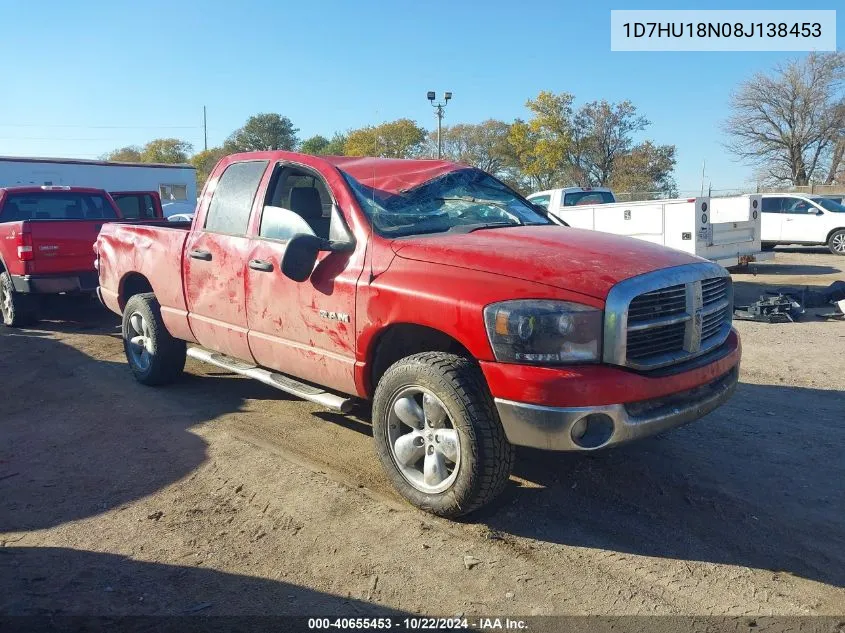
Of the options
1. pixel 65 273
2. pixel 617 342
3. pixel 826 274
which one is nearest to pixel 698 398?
pixel 617 342

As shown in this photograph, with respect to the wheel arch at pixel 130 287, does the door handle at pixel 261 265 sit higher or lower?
higher

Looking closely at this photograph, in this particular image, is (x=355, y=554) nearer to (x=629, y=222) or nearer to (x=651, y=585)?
(x=651, y=585)

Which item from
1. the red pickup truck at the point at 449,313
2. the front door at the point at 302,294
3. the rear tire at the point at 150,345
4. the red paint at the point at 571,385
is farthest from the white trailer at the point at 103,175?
the red paint at the point at 571,385

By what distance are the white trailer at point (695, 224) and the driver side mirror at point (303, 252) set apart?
862cm

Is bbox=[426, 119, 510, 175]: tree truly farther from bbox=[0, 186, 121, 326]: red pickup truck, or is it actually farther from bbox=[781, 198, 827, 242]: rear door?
bbox=[0, 186, 121, 326]: red pickup truck

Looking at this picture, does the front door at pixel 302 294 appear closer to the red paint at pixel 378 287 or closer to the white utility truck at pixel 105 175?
the red paint at pixel 378 287

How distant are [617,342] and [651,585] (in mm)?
1101

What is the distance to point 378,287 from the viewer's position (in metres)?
3.94

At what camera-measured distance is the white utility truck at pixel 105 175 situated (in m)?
18.7

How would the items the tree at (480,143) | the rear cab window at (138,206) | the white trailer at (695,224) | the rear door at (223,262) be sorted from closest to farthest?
the rear door at (223,262), the white trailer at (695,224), the rear cab window at (138,206), the tree at (480,143)

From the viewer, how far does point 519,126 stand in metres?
49.3

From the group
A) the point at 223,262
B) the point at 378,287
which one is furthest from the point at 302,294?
the point at 223,262

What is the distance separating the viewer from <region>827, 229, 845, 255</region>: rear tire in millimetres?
18922

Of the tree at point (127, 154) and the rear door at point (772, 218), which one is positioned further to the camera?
the tree at point (127, 154)
